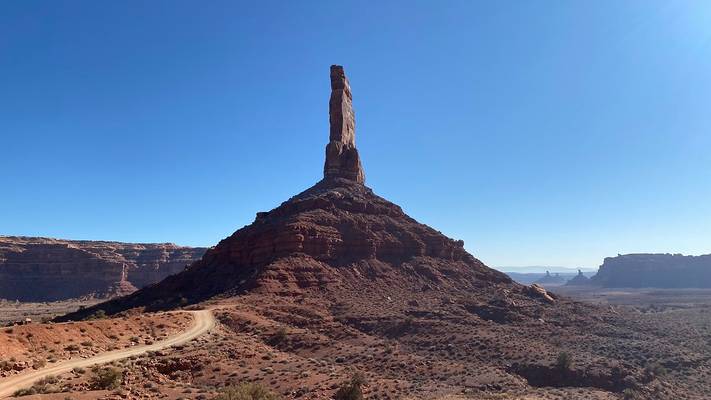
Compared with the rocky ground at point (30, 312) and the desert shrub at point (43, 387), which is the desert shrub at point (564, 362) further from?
the rocky ground at point (30, 312)

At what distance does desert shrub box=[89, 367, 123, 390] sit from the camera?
73.6 feet

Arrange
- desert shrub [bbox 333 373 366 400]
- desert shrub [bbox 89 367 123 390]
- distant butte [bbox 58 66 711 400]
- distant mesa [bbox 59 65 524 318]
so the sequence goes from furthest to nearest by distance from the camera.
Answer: distant mesa [bbox 59 65 524 318] < distant butte [bbox 58 66 711 400] < desert shrub [bbox 333 373 366 400] < desert shrub [bbox 89 367 123 390]

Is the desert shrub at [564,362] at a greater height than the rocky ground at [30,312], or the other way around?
the desert shrub at [564,362]

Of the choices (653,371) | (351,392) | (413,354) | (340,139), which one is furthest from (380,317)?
(340,139)

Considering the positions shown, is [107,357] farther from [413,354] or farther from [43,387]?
[413,354]

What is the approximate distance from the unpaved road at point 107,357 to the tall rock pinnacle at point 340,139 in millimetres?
38305

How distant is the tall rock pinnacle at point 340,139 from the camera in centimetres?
7638

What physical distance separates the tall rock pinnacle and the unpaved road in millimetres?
38305

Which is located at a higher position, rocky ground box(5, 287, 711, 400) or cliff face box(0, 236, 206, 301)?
cliff face box(0, 236, 206, 301)

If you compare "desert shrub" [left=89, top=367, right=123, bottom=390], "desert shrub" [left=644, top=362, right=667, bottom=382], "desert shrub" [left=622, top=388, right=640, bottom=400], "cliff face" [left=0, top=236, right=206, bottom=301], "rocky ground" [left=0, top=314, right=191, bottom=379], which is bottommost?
"desert shrub" [left=622, top=388, right=640, bottom=400]

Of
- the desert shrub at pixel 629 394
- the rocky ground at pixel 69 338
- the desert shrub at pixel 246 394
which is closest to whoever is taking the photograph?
the desert shrub at pixel 246 394

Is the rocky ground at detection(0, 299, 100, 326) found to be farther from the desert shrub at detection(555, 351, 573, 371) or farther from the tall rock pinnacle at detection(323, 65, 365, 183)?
A: the desert shrub at detection(555, 351, 573, 371)

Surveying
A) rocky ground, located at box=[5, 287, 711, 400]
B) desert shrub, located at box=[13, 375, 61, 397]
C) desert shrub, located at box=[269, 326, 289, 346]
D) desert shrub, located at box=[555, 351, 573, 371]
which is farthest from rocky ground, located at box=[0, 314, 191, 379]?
desert shrub, located at box=[555, 351, 573, 371]

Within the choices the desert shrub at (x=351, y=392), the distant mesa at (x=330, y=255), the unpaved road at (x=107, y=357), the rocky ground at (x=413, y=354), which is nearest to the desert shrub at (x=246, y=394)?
the rocky ground at (x=413, y=354)
